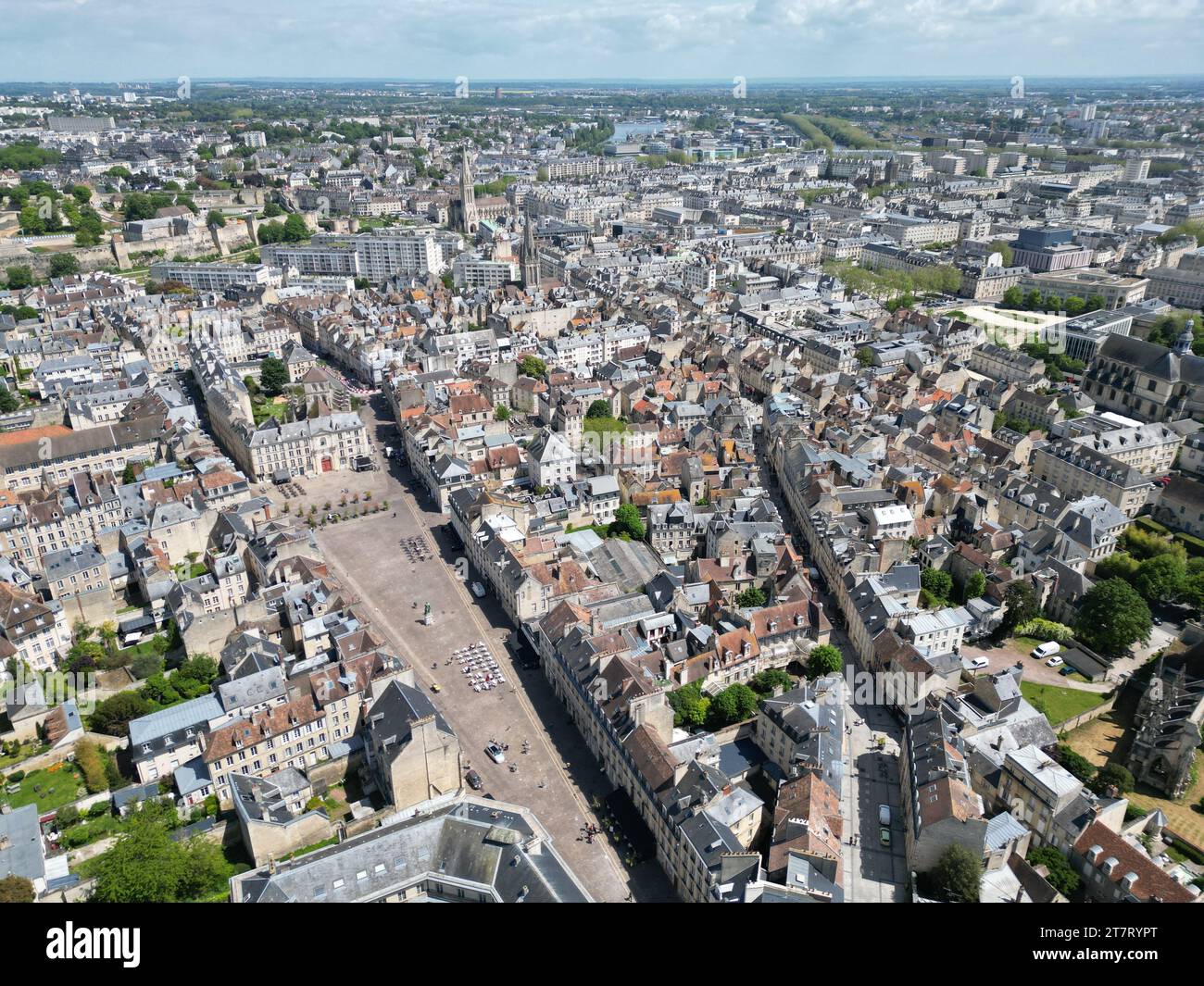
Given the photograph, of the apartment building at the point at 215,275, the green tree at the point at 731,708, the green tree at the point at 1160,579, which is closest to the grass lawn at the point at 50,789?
the green tree at the point at 731,708

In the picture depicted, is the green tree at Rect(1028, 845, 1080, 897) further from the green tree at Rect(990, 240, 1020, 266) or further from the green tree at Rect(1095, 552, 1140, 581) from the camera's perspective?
the green tree at Rect(990, 240, 1020, 266)

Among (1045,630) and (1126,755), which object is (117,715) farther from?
(1045,630)

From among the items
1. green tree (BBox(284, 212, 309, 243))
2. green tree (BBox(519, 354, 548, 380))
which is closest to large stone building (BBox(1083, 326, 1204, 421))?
green tree (BBox(519, 354, 548, 380))

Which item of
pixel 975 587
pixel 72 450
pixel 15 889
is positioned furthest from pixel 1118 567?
pixel 72 450

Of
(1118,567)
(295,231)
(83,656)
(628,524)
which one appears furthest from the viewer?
(295,231)
